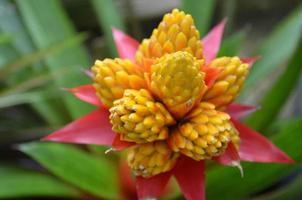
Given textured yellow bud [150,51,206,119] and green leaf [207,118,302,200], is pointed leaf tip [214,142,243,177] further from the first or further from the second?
green leaf [207,118,302,200]

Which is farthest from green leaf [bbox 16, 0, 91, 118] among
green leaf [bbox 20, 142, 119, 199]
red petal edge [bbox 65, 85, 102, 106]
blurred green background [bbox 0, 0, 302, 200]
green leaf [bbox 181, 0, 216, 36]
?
red petal edge [bbox 65, 85, 102, 106]

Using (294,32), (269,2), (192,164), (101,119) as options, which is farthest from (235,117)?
(269,2)

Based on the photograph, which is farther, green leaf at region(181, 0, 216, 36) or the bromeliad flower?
green leaf at region(181, 0, 216, 36)

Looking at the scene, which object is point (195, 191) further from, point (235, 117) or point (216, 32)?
point (216, 32)

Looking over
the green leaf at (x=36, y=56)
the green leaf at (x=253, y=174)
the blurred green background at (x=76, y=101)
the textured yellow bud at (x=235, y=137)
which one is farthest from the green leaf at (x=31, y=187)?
the textured yellow bud at (x=235, y=137)

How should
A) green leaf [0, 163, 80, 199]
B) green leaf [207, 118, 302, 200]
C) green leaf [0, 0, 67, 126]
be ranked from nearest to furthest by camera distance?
green leaf [207, 118, 302, 200] → green leaf [0, 163, 80, 199] → green leaf [0, 0, 67, 126]

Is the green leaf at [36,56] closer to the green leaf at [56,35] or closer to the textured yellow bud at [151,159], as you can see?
the green leaf at [56,35]

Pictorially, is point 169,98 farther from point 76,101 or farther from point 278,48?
point 278,48

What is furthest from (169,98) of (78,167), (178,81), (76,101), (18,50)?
(18,50)
